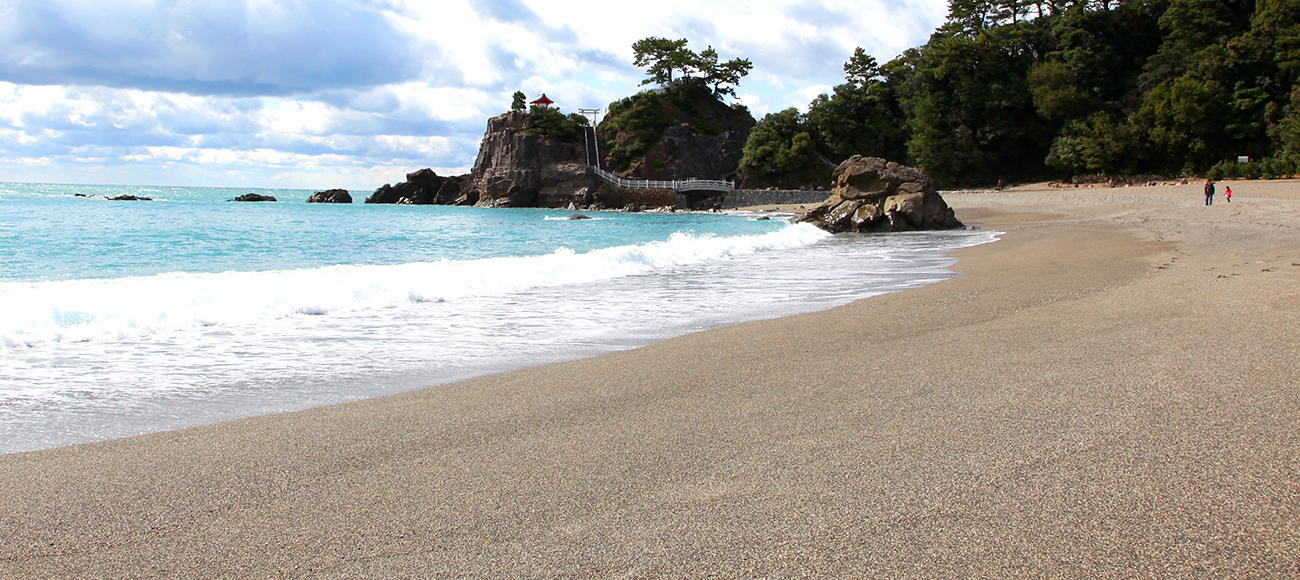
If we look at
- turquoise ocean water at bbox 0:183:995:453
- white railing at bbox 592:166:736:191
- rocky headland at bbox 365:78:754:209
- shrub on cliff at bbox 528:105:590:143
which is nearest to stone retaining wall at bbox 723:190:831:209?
white railing at bbox 592:166:736:191

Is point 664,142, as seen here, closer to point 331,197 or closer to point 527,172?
point 527,172

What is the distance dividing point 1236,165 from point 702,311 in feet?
137

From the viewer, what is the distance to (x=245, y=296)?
752 cm

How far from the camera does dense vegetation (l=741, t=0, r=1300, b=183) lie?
133 ft

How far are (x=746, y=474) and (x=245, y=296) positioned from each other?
21.9ft

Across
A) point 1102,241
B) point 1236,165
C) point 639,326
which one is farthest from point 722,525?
point 1236,165

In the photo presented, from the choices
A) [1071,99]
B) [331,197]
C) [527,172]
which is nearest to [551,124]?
[527,172]

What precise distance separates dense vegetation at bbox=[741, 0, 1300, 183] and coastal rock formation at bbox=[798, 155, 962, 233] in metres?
21.3

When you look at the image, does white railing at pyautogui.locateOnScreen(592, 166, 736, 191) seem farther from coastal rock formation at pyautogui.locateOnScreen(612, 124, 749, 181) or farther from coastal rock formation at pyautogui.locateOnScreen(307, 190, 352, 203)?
coastal rock formation at pyautogui.locateOnScreen(307, 190, 352, 203)

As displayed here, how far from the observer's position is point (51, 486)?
2691 millimetres

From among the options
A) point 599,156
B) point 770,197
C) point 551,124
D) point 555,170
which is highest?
point 551,124

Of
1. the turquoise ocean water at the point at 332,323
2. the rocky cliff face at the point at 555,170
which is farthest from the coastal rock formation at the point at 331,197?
the turquoise ocean water at the point at 332,323

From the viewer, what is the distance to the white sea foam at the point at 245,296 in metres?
6.09

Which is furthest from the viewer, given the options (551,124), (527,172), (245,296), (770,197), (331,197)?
(331,197)
